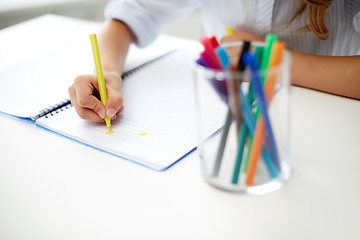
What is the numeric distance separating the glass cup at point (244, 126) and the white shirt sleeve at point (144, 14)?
454 mm

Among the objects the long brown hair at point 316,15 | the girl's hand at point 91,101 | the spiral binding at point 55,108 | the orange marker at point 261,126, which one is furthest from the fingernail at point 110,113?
the long brown hair at point 316,15

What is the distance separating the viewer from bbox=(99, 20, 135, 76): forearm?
2.39 feet

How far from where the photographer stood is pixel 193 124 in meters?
0.58

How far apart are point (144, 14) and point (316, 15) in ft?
1.17

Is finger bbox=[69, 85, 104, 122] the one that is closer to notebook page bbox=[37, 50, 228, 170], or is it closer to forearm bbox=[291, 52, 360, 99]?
notebook page bbox=[37, 50, 228, 170]

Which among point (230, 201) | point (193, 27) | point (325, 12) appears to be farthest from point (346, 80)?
point (193, 27)

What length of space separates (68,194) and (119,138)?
121 millimetres

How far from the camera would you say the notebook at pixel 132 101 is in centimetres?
54

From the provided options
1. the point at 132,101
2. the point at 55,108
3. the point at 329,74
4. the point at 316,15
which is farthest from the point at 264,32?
the point at 55,108

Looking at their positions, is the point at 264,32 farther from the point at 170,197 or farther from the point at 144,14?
the point at 170,197

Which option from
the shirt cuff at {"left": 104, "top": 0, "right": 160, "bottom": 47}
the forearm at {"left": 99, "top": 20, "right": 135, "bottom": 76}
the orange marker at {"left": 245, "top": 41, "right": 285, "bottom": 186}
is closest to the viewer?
the orange marker at {"left": 245, "top": 41, "right": 285, "bottom": 186}

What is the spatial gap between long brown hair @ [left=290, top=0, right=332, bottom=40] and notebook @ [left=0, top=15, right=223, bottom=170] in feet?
0.76

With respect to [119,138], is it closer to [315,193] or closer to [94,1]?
[315,193]

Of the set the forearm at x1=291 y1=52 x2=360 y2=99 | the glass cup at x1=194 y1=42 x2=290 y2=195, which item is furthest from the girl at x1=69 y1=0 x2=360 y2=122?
the glass cup at x1=194 y1=42 x2=290 y2=195
